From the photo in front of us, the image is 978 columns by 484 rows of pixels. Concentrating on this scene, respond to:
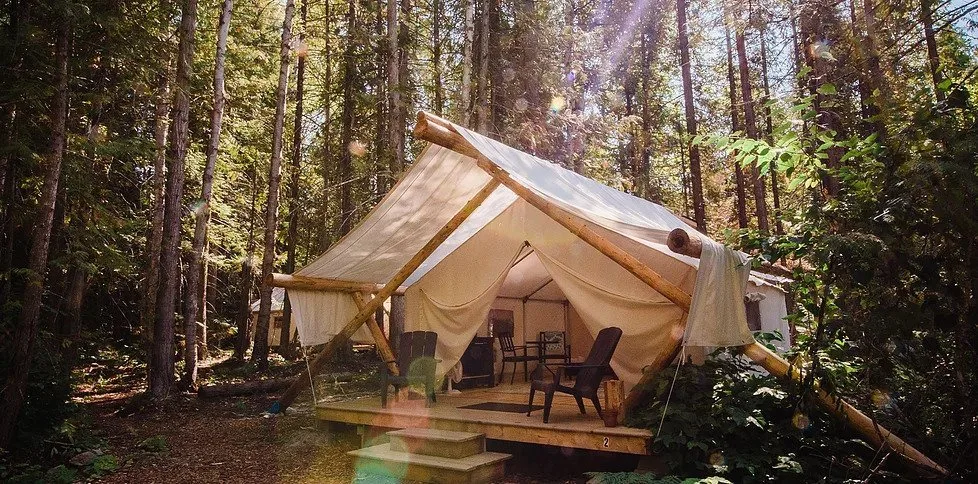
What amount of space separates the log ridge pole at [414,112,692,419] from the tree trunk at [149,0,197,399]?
13.9 feet

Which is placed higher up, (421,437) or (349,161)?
(349,161)

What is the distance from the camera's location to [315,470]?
5.44 m

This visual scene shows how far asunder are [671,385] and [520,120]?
8.19 meters

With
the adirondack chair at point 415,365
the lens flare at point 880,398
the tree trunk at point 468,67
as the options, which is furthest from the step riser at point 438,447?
the tree trunk at point 468,67

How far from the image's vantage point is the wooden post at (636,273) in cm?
438

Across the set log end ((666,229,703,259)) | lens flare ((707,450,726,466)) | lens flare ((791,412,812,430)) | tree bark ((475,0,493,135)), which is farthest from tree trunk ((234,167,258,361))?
lens flare ((791,412,812,430))

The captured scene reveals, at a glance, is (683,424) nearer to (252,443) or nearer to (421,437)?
(421,437)

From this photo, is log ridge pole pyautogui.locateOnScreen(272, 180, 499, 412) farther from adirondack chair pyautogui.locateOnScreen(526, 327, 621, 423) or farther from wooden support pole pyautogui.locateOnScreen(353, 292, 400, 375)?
adirondack chair pyautogui.locateOnScreen(526, 327, 621, 423)

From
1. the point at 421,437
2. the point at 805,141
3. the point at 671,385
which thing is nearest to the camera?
the point at 805,141

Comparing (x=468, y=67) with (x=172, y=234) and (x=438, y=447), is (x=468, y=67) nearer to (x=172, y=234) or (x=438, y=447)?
(x=172, y=234)

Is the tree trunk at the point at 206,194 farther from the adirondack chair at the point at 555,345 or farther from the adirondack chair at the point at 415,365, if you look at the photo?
the adirondack chair at the point at 555,345

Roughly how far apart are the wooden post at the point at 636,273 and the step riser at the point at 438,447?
133 centimetres

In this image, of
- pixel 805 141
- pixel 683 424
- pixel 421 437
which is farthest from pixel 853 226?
pixel 421 437

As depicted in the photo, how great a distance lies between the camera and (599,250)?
534 cm
